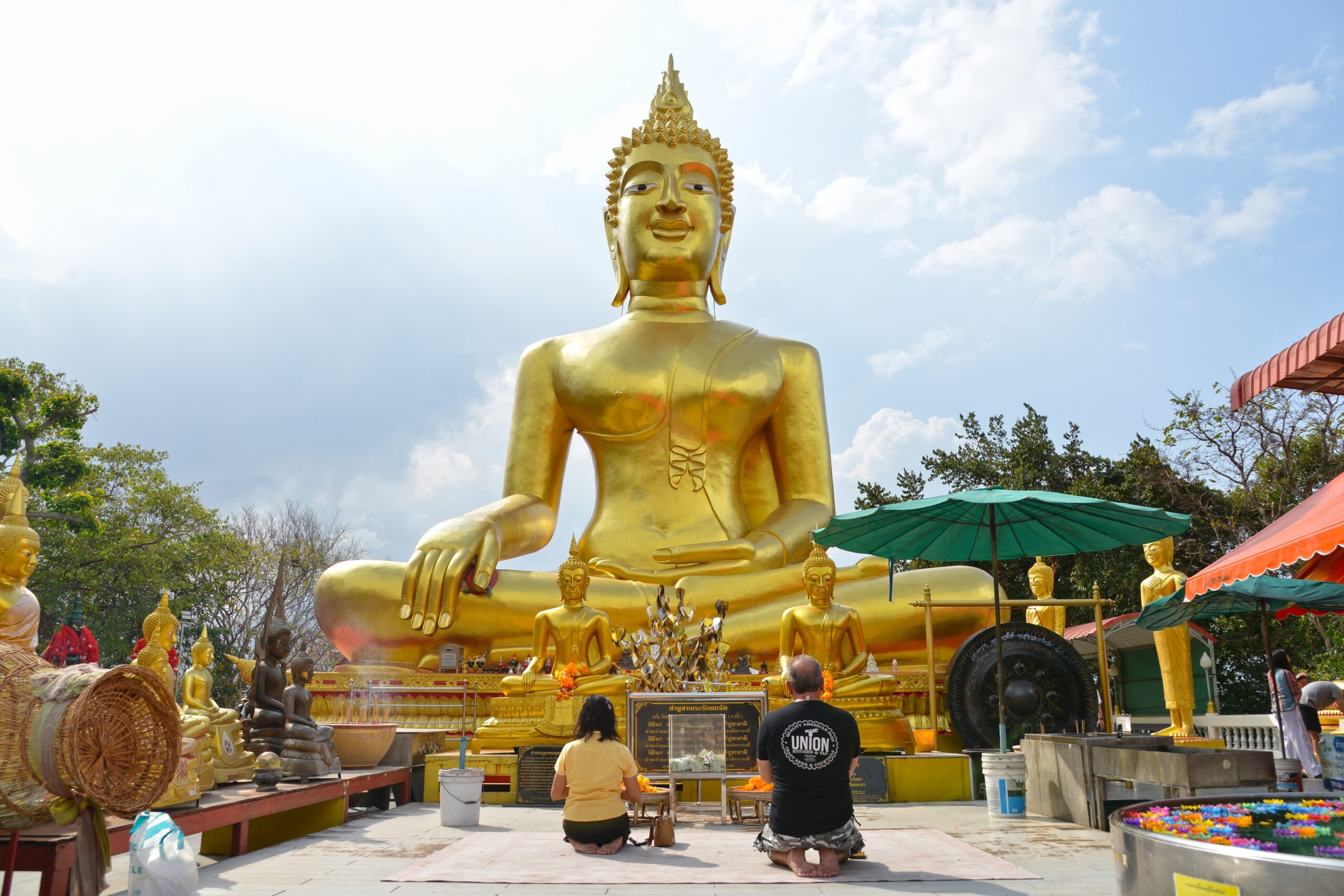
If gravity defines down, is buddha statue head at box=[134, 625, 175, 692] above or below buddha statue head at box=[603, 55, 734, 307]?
below

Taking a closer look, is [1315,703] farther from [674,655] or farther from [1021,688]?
[674,655]

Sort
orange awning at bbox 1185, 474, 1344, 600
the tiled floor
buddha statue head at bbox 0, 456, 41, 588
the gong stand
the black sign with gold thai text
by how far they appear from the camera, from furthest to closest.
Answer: the gong stand → the black sign with gold thai text → orange awning at bbox 1185, 474, 1344, 600 → buddha statue head at bbox 0, 456, 41, 588 → the tiled floor

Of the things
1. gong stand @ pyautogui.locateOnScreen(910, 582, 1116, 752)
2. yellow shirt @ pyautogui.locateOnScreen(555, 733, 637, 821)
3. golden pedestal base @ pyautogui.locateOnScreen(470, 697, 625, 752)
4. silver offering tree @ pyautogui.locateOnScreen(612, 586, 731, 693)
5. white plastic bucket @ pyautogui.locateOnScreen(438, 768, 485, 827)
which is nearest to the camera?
yellow shirt @ pyautogui.locateOnScreen(555, 733, 637, 821)

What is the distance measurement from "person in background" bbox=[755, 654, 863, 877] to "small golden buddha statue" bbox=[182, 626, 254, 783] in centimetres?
366

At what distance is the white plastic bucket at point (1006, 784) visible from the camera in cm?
657

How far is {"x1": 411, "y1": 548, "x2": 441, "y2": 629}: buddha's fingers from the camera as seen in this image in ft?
34.5

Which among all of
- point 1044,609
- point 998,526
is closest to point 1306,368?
point 998,526

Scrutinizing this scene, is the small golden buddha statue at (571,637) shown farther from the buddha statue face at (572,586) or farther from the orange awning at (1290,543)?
the orange awning at (1290,543)

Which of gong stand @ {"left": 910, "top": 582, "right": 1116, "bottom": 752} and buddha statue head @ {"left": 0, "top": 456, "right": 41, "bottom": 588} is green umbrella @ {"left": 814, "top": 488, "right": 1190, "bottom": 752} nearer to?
gong stand @ {"left": 910, "top": 582, "right": 1116, "bottom": 752}

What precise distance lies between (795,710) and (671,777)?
2379 millimetres

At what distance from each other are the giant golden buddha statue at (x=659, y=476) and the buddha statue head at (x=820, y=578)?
1.22m

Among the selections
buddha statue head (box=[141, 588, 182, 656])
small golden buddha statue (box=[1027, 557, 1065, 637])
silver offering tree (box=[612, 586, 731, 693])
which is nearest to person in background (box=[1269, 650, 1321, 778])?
small golden buddha statue (box=[1027, 557, 1065, 637])

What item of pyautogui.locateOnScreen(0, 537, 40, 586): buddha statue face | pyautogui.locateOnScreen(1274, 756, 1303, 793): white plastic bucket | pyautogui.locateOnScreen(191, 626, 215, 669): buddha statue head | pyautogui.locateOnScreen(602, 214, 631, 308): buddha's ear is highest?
pyautogui.locateOnScreen(602, 214, 631, 308): buddha's ear

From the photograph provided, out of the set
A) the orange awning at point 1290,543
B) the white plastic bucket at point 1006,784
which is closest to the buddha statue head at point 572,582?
the white plastic bucket at point 1006,784
